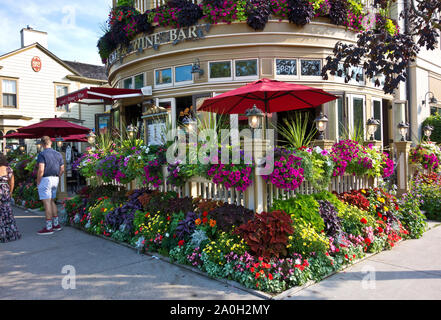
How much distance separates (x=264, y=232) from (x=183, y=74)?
754 centimetres

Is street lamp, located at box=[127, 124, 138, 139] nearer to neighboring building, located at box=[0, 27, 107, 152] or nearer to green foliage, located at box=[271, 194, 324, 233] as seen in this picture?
green foliage, located at box=[271, 194, 324, 233]

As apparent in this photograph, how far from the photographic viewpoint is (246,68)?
9977mm

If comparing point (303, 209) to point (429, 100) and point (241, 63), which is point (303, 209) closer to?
point (241, 63)

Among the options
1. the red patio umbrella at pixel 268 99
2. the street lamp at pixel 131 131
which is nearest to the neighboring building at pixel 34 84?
the street lamp at pixel 131 131

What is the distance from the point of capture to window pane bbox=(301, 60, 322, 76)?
10.1m

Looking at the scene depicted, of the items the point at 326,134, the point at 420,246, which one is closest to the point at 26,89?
the point at 326,134

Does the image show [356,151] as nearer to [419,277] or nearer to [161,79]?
[419,277]

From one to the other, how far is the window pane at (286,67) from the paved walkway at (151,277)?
587 cm

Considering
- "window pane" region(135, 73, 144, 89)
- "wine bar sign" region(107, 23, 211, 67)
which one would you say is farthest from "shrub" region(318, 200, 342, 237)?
"window pane" region(135, 73, 144, 89)

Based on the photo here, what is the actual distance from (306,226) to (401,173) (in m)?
4.33

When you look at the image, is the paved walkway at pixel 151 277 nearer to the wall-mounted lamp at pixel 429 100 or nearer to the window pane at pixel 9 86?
the wall-mounted lamp at pixel 429 100

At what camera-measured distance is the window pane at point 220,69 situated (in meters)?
10.1

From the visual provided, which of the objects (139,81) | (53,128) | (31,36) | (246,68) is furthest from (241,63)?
(31,36)

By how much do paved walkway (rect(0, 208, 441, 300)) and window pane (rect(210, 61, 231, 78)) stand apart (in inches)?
244
